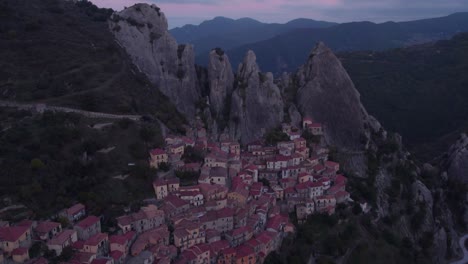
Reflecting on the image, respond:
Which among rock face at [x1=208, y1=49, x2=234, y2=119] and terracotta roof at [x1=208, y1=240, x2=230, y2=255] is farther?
rock face at [x1=208, y1=49, x2=234, y2=119]

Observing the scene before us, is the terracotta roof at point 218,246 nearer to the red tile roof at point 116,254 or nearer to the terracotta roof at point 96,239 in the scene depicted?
the red tile roof at point 116,254

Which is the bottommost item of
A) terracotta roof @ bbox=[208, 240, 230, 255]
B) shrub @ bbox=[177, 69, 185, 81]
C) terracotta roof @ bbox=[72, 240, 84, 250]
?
terracotta roof @ bbox=[208, 240, 230, 255]

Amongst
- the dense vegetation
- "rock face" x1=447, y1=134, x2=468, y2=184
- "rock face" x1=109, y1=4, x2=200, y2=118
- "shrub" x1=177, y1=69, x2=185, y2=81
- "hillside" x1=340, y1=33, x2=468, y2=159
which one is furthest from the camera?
"hillside" x1=340, y1=33, x2=468, y2=159

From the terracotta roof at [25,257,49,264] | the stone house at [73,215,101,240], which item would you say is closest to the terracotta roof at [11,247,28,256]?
the terracotta roof at [25,257,49,264]

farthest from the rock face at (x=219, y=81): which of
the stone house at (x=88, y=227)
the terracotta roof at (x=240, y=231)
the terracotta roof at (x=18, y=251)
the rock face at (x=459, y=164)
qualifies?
the rock face at (x=459, y=164)

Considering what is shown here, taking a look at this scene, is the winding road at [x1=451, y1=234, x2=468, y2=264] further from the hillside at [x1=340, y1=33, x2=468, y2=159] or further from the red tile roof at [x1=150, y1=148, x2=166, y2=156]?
the red tile roof at [x1=150, y1=148, x2=166, y2=156]

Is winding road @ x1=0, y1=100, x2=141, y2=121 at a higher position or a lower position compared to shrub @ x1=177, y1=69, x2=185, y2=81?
lower

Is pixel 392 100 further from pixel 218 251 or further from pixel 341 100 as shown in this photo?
pixel 218 251

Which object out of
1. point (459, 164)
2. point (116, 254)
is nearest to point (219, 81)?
point (116, 254)
